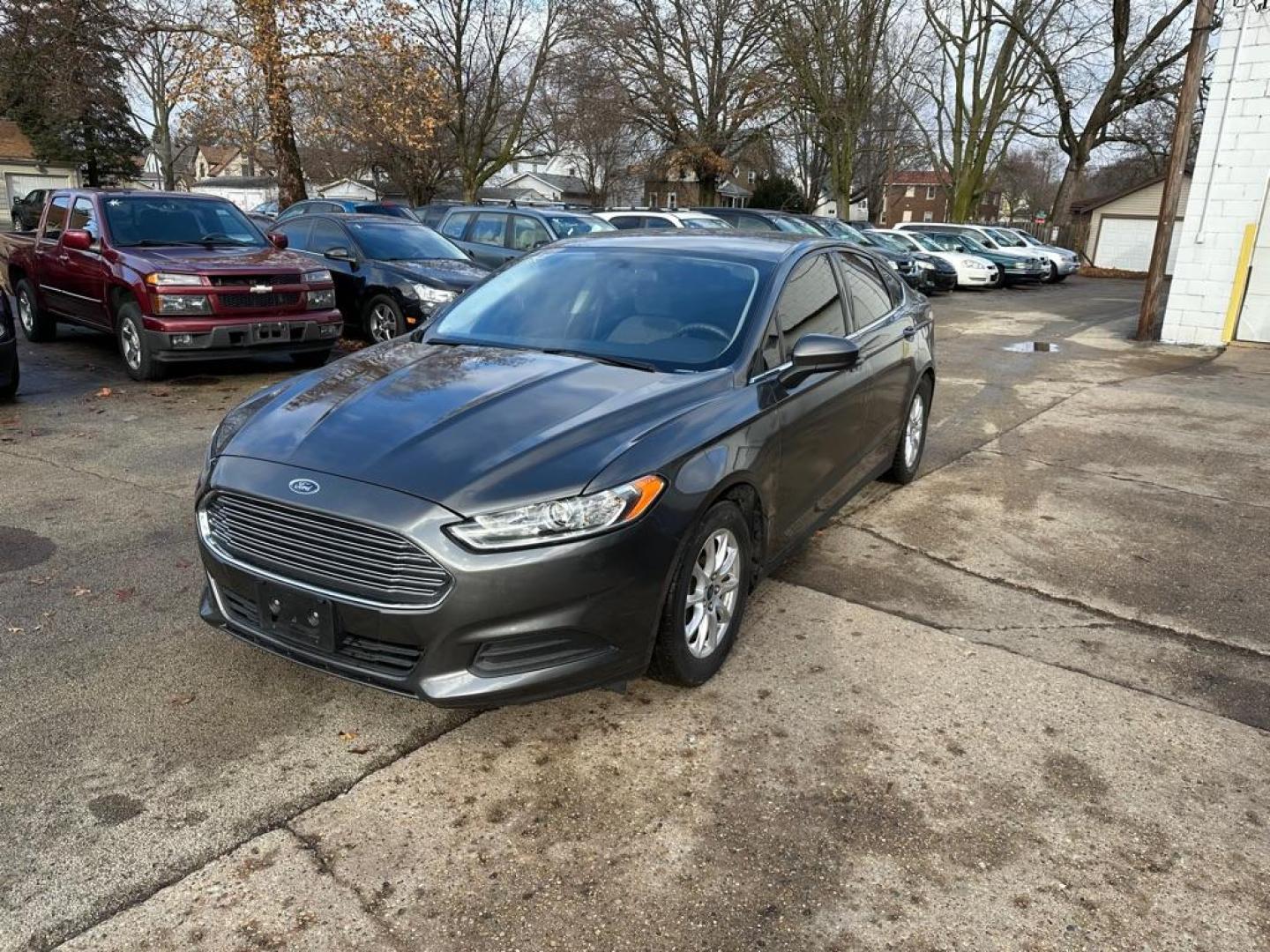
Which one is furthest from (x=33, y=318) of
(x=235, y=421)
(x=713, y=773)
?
(x=713, y=773)

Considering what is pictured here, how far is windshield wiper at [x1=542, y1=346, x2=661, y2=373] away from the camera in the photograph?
3.81 metres

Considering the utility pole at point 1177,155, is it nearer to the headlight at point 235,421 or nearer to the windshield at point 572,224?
the windshield at point 572,224

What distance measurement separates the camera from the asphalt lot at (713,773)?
2.44 metres

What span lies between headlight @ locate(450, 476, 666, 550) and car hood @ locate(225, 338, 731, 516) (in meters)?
0.04

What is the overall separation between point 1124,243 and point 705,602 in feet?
135

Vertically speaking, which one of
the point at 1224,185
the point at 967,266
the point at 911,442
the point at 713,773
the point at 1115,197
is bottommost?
the point at 713,773

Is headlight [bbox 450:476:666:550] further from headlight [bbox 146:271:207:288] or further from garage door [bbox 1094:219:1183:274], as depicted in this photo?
garage door [bbox 1094:219:1183:274]

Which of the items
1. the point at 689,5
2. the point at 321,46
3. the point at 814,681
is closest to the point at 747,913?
the point at 814,681

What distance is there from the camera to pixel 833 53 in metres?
29.5

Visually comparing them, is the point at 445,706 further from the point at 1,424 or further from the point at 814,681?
the point at 1,424

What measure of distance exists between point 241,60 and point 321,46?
5.20 ft

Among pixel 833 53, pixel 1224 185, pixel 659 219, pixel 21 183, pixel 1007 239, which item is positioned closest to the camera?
pixel 1224 185

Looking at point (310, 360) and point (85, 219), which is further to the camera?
point (310, 360)

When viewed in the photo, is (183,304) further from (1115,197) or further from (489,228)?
(1115,197)
